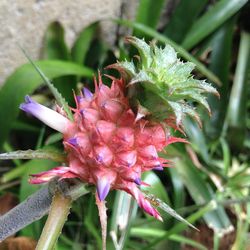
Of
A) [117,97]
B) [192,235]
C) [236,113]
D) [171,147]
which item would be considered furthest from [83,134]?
[236,113]

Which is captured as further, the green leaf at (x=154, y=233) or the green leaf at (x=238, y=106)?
the green leaf at (x=238, y=106)

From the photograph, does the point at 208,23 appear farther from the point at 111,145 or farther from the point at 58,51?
the point at 111,145

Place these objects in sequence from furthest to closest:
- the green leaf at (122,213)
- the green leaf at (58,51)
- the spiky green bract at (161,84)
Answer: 1. the green leaf at (58,51)
2. the green leaf at (122,213)
3. the spiky green bract at (161,84)

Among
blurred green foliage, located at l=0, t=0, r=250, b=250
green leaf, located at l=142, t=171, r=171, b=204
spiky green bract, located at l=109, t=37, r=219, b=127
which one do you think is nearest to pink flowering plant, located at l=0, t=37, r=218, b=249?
spiky green bract, located at l=109, t=37, r=219, b=127

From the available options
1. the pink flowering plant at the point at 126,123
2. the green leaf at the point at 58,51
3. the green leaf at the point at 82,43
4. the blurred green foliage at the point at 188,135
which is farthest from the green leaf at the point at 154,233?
the pink flowering plant at the point at 126,123

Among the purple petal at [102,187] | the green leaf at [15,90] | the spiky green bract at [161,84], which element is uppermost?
the green leaf at [15,90]

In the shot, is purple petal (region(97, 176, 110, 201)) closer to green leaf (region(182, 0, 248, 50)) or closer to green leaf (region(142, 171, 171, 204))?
green leaf (region(142, 171, 171, 204))

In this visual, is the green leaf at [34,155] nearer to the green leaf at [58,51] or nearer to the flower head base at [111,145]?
the flower head base at [111,145]
